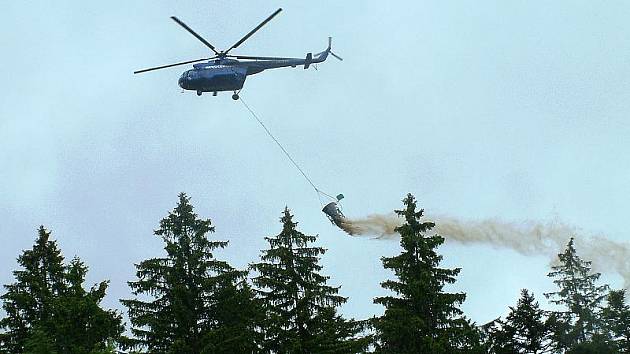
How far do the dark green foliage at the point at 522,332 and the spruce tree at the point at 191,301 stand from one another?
516 inches

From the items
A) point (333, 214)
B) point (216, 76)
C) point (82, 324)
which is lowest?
point (82, 324)

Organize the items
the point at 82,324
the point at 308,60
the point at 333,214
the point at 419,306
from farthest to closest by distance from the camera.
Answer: the point at 308,60 → the point at 333,214 → the point at 419,306 → the point at 82,324

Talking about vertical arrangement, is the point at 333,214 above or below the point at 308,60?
below

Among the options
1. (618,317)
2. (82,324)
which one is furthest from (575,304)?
(82,324)

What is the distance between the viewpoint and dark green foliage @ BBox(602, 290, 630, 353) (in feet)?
130

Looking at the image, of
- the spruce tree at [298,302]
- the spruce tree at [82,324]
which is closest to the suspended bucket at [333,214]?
the spruce tree at [298,302]

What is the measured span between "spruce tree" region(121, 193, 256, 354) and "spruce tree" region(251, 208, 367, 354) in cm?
109

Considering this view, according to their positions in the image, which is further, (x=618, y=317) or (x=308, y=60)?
(x=308, y=60)

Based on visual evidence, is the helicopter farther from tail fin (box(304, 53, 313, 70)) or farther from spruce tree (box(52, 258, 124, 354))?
spruce tree (box(52, 258, 124, 354))

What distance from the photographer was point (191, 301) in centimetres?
3481

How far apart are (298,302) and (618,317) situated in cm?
1678

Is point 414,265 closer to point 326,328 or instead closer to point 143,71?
point 326,328

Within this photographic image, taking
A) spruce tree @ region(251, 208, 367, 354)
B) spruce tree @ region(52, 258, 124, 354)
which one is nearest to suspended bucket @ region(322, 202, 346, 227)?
spruce tree @ region(251, 208, 367, 354)

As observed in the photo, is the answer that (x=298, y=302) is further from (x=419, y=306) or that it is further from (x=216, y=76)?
(x=216, y=76)
